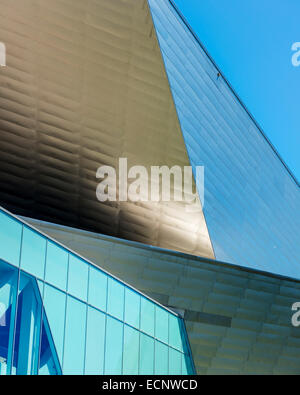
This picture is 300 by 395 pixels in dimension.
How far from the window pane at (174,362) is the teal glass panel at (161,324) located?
1.44 ft

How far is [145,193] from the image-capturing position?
19.9 metres

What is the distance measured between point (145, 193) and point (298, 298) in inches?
236

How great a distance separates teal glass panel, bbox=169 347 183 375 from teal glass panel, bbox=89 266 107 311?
12.2ft

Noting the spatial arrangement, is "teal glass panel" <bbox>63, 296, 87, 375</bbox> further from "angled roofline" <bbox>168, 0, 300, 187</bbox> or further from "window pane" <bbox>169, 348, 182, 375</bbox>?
"angled roofline" <bbox>168, 0, 300, 187</bbox>

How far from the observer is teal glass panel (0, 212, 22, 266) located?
10133 millimetres

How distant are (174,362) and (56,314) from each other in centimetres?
591

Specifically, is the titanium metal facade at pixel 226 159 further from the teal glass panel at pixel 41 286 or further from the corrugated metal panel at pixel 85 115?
the teal glass panel at pixel 41 286

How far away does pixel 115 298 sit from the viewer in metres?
13.8

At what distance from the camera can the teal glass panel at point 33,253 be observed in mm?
10734

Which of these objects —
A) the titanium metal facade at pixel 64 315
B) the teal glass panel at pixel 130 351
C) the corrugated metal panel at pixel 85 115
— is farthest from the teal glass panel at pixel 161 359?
the corrugated metal panel at pixel 85 115

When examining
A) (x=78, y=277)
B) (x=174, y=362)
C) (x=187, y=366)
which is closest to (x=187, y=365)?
(x=187, y=366)

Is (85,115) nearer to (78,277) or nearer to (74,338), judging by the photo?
(78,277)

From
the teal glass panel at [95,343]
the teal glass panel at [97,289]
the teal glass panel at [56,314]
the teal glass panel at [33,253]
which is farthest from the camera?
the teal glass panel at [97,289]
